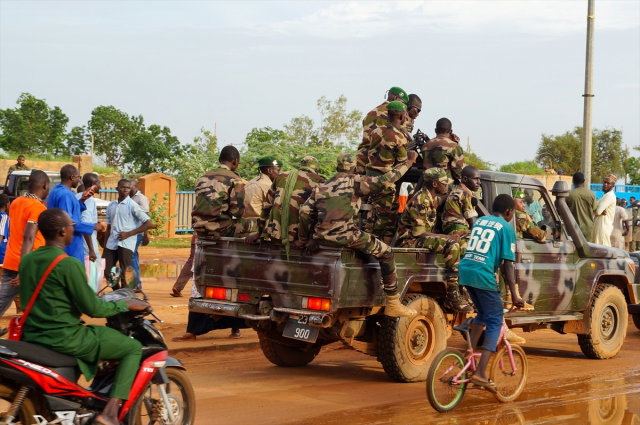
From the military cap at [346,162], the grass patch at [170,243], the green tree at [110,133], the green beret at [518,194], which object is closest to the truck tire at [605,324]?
the green beret at [518,194]

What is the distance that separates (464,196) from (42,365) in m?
4.60

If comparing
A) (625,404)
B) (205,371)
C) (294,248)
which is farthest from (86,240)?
(625,404)

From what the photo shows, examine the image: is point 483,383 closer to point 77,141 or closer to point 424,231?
point 424,231

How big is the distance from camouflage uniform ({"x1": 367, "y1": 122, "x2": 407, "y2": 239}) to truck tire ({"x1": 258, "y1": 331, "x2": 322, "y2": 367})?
153cm

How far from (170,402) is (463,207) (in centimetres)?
386

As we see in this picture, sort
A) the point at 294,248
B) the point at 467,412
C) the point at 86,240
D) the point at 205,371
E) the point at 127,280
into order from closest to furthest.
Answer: the point at 127,280, the point at 467,412, the point at 294,248, the point at 205,371, the point at 86,240

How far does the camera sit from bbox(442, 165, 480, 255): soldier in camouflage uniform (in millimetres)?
7543

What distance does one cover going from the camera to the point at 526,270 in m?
7.93

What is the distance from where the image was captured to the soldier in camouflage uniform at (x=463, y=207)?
24.7 feet

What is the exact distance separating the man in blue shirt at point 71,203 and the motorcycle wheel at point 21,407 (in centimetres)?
371

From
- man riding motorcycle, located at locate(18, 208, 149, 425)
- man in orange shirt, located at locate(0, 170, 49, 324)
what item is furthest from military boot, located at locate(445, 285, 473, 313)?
man in orange shirt, located at locate(0, 170, 49, 324)

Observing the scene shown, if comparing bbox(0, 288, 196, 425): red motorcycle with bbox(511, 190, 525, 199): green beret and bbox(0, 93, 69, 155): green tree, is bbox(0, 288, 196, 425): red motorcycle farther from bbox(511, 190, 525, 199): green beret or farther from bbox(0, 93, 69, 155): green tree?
bbox(0, 93, 69, 155): green tree

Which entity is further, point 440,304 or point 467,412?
point 440,304

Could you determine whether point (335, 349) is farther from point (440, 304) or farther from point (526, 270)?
point (526, 270)
